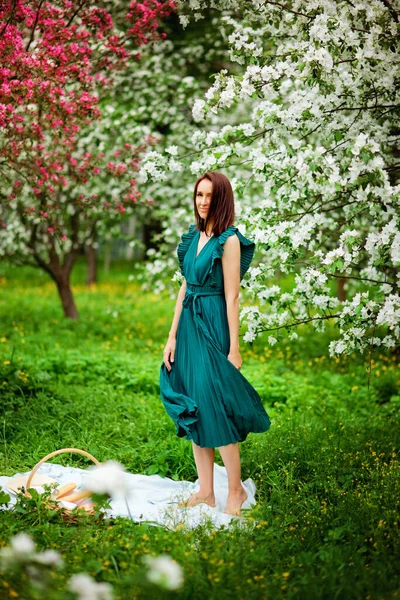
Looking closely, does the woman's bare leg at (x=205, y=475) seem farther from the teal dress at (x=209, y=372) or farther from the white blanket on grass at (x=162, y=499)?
the teal dress at (x=209, y=372)

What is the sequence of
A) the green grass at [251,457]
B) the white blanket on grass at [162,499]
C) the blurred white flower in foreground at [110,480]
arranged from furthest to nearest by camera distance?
the white blanket on grass at [162,499] < the green grass at [251,457] < the blurred white flower in foreground at [110,480]

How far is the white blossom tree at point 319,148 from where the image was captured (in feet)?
14.3

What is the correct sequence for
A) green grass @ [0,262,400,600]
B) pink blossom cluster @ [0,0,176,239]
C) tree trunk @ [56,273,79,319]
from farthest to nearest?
tree trunk @ [56,273,79,319] → pink blossom cluster @ [0,0,176,239] → green grass @ [0,262,400,600]

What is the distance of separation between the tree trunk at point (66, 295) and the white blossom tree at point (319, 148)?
18.4ft

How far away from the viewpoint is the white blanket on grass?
150 inches

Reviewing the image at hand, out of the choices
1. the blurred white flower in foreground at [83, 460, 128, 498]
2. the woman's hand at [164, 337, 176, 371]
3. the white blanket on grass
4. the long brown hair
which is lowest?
the white blanket on grass

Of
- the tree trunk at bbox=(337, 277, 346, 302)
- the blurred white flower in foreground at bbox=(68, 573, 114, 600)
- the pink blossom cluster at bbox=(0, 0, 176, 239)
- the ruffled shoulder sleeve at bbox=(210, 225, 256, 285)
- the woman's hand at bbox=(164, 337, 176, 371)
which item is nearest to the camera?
the blurred white flower in foreground at bbox=(68, 573, 114, 600)

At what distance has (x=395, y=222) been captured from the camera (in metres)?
4.37

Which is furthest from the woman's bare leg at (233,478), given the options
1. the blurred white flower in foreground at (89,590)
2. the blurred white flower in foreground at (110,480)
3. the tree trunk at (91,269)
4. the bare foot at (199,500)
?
the tree trunk at (91,269)

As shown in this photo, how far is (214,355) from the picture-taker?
400 centimetres

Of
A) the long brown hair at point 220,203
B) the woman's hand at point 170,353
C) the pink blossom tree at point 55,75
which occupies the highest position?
the pink blossom tree at point 55,75

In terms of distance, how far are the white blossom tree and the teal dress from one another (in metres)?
0.81

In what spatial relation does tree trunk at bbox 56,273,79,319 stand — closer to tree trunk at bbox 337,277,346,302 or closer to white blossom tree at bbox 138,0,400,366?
tree trunk at bbox 337,277,346,302

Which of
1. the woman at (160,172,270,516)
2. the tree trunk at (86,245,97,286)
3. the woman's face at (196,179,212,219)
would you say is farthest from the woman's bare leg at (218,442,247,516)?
the tree trunk at (86,245,97,286)
